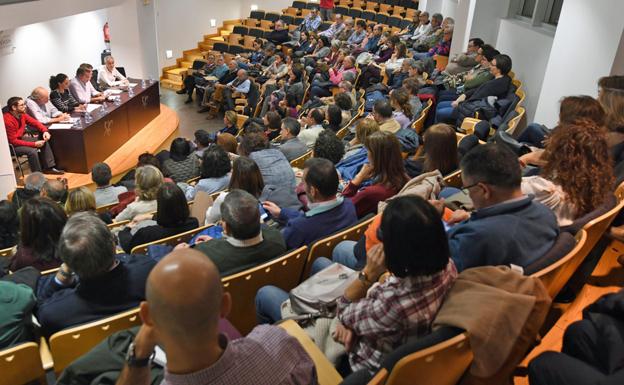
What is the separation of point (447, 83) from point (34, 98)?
5791 millimetres

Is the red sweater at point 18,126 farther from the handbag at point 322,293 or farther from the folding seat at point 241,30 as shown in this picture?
the folding seat at point 241,30

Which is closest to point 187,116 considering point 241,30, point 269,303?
point 241,30

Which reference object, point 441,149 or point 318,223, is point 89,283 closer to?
point 318,223

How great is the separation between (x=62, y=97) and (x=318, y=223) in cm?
598

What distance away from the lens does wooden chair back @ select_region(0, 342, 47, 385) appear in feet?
5.88

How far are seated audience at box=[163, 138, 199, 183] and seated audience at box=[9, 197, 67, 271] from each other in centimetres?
235

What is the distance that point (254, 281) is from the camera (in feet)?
7.39

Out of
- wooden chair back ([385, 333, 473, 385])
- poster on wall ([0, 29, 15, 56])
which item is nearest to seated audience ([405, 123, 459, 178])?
wooden chair back ([385, 333, 473, 385])

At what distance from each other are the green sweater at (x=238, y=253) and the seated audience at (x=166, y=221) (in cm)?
67

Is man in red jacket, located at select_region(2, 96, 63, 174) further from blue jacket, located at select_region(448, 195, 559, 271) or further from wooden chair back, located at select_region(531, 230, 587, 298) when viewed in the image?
wooden chair back, located at select_region(531, 230, 587, 298)

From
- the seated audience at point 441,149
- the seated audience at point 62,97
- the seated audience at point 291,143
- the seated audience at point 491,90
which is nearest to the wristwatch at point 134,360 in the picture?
the seated audience at point 441,149

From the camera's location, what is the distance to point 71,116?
23.2 ft

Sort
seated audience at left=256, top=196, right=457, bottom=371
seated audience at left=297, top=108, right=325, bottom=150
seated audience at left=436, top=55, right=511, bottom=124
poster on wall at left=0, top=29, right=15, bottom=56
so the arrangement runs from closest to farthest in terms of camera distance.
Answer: seated audience at left=256, top=196, right=457, bottom=371
seated audience at left=297, top=108, right=325, bottom=150
seated audience at left=436, top=55, right=511, bottom=124
poster on wall at left=0, top=29, right=15, bottom=56

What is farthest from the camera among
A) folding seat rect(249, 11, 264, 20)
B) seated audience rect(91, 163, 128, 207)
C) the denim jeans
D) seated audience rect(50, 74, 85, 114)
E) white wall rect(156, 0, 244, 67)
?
folding seat rect(249, 11, 264, 20)
